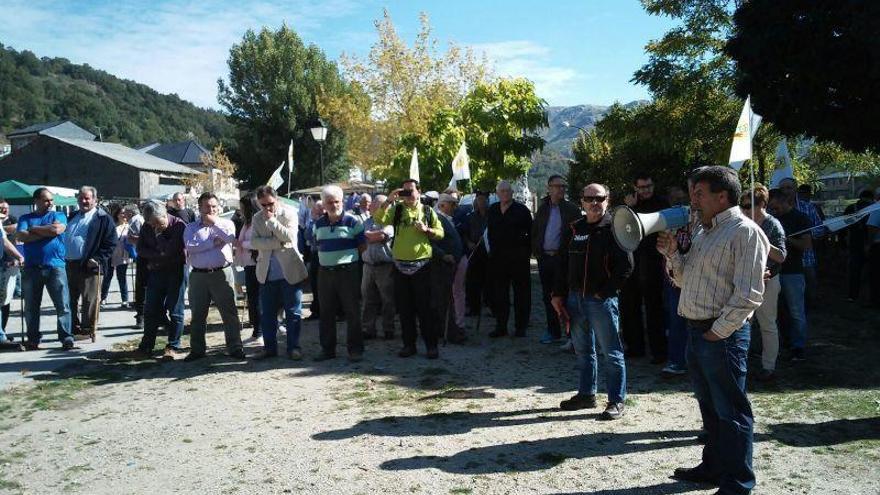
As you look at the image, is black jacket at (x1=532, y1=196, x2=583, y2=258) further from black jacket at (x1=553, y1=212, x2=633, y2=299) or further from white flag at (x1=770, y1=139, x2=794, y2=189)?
white flag at (x1=770, y1=139, x2=794, y2=189)

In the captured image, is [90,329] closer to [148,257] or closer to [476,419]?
[148,257]

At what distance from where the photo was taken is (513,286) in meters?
8.47

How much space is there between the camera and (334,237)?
23.8ft

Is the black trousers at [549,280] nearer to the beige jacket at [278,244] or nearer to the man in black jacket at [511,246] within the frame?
the man in black jacket at [511,246]

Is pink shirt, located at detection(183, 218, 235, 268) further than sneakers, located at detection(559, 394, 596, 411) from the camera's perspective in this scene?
Yes

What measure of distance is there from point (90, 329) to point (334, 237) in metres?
4.00

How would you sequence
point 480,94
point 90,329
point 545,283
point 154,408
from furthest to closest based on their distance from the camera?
point 480,94, point 90,329, point 545,283, point 154,408

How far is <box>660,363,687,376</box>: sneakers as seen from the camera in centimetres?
643

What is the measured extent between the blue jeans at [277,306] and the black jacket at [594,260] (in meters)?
3.31

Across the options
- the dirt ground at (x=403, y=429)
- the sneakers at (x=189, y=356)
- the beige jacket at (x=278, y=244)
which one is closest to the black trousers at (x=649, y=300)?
the dirt ground at (x=403, y=429)

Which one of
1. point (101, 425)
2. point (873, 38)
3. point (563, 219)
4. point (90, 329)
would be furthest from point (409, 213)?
point (873, 38)

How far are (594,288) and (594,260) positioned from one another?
22 cm

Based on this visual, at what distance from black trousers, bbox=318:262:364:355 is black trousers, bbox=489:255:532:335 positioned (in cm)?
200

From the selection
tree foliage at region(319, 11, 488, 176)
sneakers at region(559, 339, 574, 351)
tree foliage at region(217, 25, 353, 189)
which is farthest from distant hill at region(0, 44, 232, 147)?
sneakers at region(559, 339, 574, 351)
